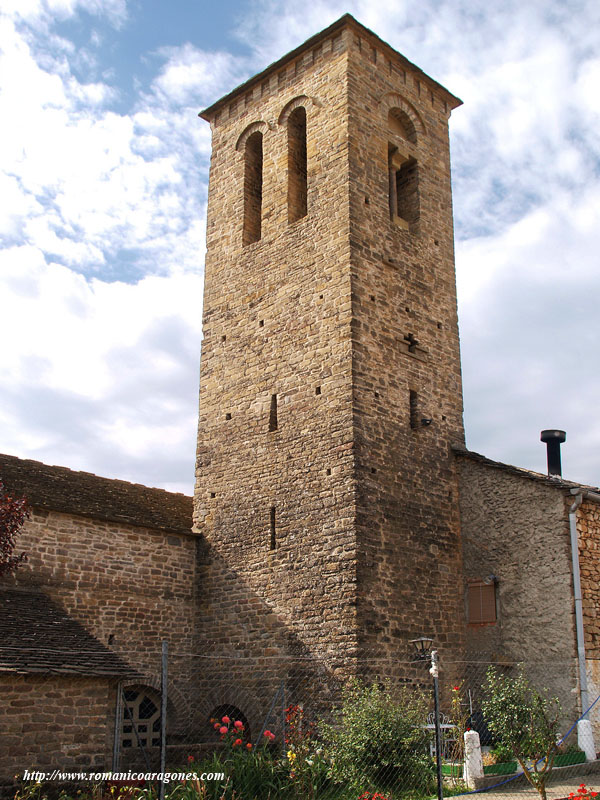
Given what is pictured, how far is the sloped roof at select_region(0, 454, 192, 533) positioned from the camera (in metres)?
13.4

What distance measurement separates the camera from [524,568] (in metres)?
13.0

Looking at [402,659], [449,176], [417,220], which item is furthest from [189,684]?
[449,176]

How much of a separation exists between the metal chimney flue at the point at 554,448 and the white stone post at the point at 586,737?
5.26 m

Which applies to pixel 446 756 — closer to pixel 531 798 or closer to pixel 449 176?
pixel 531 798

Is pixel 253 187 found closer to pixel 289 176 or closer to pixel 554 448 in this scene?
pixel 289 176

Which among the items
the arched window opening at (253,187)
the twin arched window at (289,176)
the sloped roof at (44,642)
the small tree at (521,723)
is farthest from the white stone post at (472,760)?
the arched window opening at (253,187)

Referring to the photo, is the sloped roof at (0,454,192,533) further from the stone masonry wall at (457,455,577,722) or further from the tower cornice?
the tower cornice

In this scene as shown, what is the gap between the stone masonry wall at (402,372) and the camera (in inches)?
504

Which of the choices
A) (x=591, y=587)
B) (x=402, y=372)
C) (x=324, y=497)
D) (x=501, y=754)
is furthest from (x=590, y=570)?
(x=402, y=372)

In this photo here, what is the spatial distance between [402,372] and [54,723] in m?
7.94

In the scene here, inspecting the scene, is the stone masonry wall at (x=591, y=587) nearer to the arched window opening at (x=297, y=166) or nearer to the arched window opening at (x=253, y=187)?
the arched window opening at (x=297, y=166)

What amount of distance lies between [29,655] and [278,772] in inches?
136

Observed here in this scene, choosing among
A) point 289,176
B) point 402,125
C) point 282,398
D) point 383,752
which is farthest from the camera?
point 402,125

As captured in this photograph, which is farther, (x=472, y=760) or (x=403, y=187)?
(x=403, y=187)
